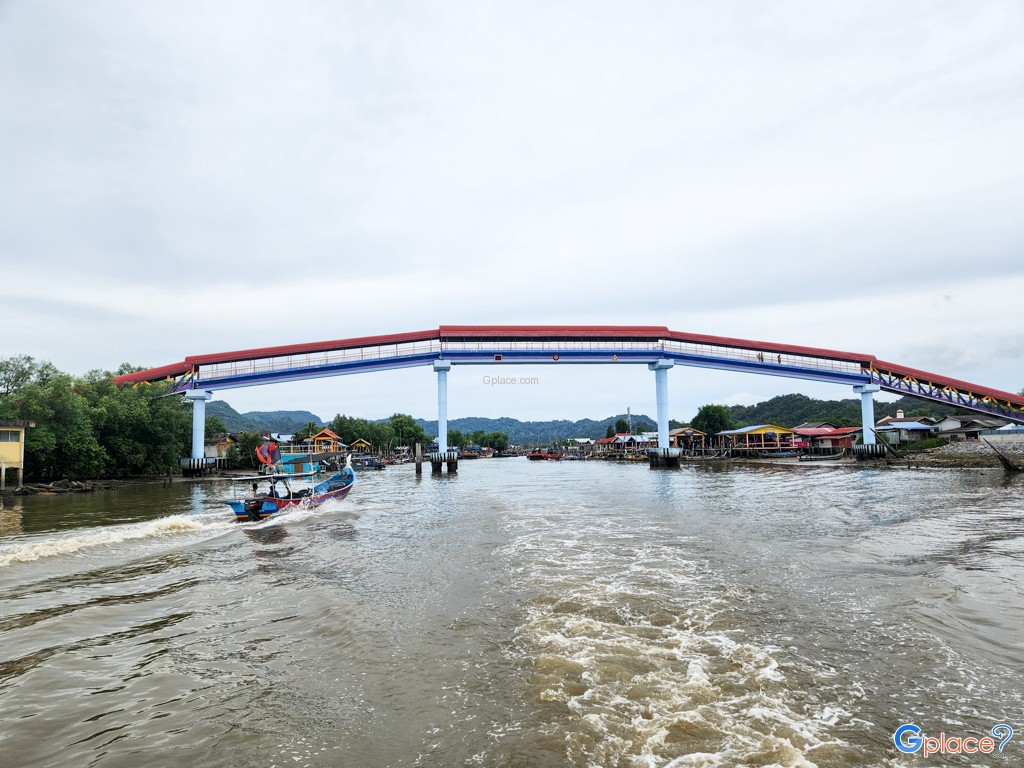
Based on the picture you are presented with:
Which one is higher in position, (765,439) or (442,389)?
(442,389)

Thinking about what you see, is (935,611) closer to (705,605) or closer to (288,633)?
(705,605)

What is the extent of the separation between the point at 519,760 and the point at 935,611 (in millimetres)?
6019

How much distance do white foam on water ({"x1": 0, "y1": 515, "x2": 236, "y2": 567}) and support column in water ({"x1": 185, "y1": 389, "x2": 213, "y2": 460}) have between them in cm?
2853

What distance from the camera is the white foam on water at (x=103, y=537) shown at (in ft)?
37.3

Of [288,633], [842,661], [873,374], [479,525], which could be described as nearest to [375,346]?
[479,525]

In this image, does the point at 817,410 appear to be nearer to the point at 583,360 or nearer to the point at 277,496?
the point at 583,360

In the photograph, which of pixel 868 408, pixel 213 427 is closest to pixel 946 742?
pixel 868 408

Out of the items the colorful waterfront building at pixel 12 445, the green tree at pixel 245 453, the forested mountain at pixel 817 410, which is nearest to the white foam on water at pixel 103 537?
the colorful waterfront building at pixel 12 445

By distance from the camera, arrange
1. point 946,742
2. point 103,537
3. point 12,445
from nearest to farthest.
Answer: point 946,742 < point 103,537 < point 12,445

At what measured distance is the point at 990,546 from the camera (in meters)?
10.5

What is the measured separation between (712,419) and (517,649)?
8366 cm

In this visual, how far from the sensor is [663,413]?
48.8 metres

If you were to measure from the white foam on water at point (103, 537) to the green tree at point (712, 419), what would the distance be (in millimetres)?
77158

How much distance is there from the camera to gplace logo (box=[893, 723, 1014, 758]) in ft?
12.0
